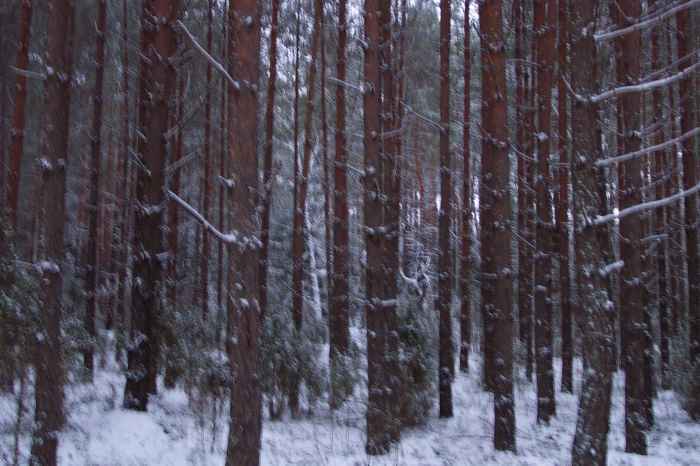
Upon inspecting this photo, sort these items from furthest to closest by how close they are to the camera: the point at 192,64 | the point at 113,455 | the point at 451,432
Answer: the point at 192,64 < the point at 451,432 < the point at 113,455

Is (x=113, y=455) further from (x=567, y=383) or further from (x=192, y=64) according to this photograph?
(x=567, y=383)

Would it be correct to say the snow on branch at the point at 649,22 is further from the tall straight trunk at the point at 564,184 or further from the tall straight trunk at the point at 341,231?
the tall straight trunk at the point at 341,231

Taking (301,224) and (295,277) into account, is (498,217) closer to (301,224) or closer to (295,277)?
(295,277)

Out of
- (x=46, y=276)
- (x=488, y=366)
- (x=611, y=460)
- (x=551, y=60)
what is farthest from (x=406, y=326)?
(x=46, y=276)

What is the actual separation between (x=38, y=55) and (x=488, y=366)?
10.4 metres

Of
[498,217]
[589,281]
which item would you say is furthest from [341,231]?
[589,281]

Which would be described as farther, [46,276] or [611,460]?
[611,460]

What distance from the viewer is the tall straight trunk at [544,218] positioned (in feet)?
39.6

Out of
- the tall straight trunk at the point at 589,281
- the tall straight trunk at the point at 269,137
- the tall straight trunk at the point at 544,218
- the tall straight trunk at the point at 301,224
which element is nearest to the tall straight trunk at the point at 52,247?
the tall straight trunk at the point at 589,281

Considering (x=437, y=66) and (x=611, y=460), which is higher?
(x=437, y=66)

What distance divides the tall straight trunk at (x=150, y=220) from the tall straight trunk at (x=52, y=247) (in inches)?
103

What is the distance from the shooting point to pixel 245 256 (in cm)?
702

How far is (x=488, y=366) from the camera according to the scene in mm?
12797

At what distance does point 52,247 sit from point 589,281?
5859mm
